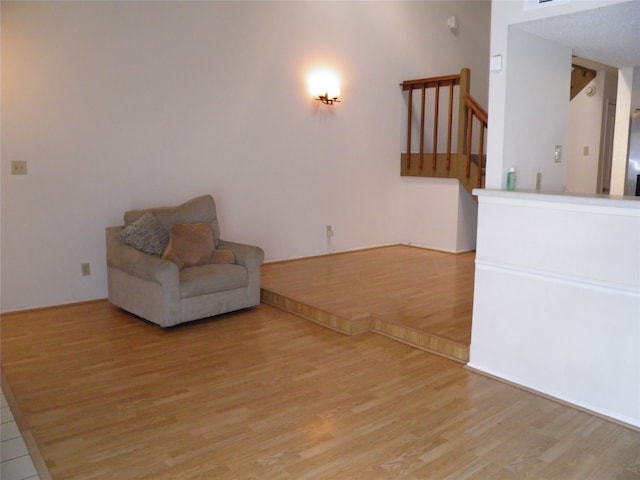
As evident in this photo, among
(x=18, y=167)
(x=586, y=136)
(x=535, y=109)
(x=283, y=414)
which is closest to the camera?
(x=283, y=414)

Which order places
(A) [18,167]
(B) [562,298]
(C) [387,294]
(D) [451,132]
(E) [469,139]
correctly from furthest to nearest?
(D) [451,132], (E) [469,139], (C) [387,294], (A) [18,167], (B) [562,298]

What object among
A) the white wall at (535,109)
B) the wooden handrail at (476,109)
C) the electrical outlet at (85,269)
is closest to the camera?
the white wall at (535,109)

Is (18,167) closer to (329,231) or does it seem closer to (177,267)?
(177,267)

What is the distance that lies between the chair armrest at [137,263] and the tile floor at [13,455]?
1.38 m

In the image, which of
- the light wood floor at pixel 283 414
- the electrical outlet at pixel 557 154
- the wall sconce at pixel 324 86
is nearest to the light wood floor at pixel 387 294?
the light wood floor at pixel 283 414

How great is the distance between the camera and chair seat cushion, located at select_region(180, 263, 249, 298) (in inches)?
156

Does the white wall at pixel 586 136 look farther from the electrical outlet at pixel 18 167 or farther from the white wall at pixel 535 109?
the electrical outlet at pixel 18 167

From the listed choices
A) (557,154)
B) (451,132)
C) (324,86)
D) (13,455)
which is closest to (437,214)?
(451,132)

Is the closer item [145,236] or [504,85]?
[504,85]

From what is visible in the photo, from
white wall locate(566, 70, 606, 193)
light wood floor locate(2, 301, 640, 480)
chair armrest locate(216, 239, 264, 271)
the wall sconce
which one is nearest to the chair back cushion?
chair armrest locate(216, 239, 264, 271)

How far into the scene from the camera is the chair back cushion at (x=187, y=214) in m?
4.49

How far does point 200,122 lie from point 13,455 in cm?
352

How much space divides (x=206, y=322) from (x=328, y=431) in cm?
195

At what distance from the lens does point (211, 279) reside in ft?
13.3
